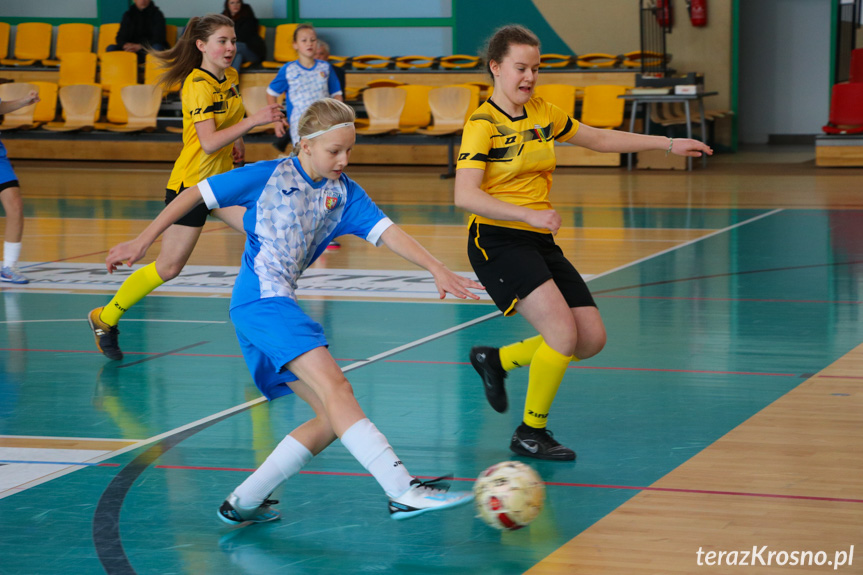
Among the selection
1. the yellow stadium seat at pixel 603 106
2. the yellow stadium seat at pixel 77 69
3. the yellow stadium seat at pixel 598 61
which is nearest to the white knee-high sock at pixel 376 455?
the yellow stadium seat at pixel 603 106

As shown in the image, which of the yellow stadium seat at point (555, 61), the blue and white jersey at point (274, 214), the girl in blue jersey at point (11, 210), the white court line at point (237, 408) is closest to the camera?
the blue and white jersey at point (274, 214)

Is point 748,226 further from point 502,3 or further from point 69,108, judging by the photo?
point 69,108

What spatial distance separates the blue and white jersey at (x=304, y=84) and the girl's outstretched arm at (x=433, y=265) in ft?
22.3

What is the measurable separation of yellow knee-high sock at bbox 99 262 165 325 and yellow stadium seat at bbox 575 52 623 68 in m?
13.7

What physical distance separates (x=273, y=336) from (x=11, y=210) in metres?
5.58

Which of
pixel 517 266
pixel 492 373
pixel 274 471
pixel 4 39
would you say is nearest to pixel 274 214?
pixel 274 471

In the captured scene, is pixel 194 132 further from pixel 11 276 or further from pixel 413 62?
pixel 413 62

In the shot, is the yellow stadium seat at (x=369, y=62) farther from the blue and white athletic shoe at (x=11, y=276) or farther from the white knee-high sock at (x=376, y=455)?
the white knee-high sock at (x=376, y=455)

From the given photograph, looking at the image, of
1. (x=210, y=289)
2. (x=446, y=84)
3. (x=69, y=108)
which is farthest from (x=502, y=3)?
(x=210, y=289)

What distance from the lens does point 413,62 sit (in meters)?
19.9

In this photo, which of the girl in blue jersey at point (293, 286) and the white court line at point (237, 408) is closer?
the girl in blue jersey at point (293, 286)

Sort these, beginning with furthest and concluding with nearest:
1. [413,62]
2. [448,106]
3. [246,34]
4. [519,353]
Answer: [413,62]
[246,34]
[448,106]
[519,353]

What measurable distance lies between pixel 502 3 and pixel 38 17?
29.6 ft

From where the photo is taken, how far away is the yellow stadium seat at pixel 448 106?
57.9 feet
